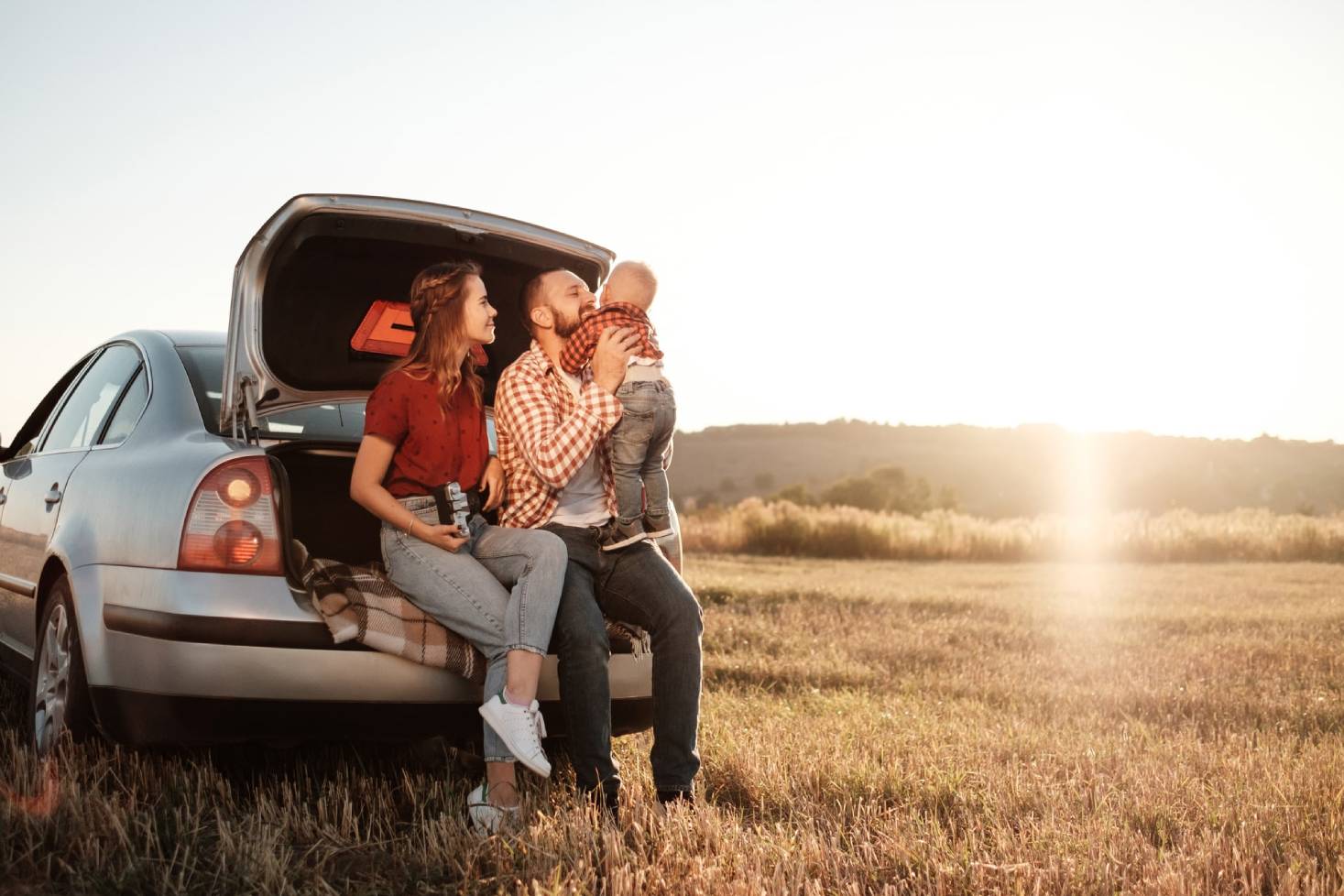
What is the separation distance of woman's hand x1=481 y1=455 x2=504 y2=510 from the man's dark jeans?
25 centimetres

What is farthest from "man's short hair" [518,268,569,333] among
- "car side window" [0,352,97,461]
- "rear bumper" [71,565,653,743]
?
"car side window" [0,352,97,461]

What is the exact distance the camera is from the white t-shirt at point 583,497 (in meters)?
4.07

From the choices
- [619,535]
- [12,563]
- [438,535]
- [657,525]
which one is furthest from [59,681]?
[657,525]

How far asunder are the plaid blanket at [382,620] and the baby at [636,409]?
59 cm

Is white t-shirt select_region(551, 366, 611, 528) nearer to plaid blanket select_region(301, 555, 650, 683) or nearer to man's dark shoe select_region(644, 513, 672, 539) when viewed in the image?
man's dark shoe select_region(644, 513, 672, 539)

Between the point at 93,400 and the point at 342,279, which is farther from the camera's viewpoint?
the point at 93,400

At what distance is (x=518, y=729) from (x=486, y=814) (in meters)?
0.25

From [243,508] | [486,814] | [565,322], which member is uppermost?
[565,322]

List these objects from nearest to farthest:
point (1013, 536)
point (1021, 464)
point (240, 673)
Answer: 1. point (240, 673)
2. point (1013, 536)
3. point (1021, 464)

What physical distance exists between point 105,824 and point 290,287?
198 centimetres

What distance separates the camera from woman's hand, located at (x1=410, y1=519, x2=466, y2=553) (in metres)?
3.82

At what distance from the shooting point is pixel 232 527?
3.70 meters

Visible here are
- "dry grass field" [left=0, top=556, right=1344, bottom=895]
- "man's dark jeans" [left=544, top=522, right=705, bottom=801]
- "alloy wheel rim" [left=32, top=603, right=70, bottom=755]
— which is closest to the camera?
"dry grass field" [left=0, top=556, right=1344, bottom=895]

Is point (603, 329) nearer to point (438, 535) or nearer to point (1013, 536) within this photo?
point (438, 535)
